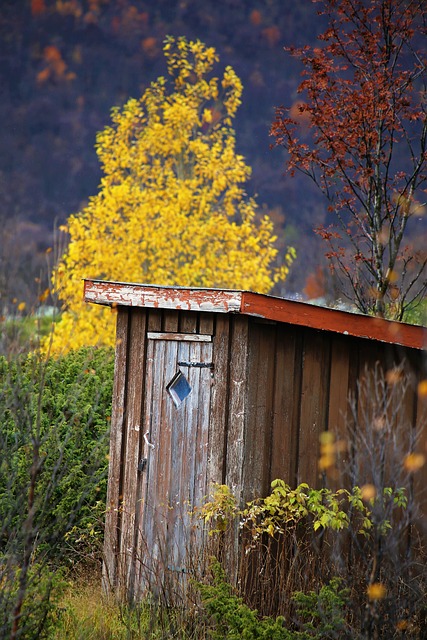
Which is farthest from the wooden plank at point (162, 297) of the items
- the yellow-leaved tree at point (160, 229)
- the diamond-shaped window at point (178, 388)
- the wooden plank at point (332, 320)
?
the yellow-leaved tree at point (160, 229)

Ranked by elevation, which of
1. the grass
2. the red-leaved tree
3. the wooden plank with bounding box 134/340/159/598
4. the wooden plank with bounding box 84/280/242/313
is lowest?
the grass

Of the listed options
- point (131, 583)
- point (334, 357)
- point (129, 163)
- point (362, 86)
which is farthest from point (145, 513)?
point (129, 163)

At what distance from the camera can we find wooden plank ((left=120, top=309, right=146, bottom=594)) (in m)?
7.07

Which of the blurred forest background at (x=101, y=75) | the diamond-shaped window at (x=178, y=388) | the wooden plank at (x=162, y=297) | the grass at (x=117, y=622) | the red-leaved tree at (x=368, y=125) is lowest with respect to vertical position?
the grass at (x=117, y=622)

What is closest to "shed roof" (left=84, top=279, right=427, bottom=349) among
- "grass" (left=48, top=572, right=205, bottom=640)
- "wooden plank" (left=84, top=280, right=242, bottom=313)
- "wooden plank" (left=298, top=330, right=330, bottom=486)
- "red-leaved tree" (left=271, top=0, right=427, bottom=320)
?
"wooden plank" (left=84, top=280, right=242, bottom=313)

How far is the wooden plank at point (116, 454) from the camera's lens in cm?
720

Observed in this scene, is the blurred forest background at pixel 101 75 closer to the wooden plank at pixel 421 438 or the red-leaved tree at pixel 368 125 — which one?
the red-leaved tree at pixel 368 125

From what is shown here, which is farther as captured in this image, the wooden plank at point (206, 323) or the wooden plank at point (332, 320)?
the wooden plank at point (206, 323)

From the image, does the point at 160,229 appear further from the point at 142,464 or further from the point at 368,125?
the point at 142,464

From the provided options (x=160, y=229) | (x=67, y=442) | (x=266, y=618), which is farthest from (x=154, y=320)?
(x=160, y=229)

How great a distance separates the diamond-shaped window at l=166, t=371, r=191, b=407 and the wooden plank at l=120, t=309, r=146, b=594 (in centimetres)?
29

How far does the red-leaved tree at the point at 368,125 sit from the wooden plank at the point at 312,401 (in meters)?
1.78

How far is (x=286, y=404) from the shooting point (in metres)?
6.85

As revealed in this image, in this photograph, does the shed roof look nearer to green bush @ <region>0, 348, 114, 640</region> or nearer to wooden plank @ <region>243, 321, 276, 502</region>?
wooden plank @ <region>243, 321, 276, 502</region>
